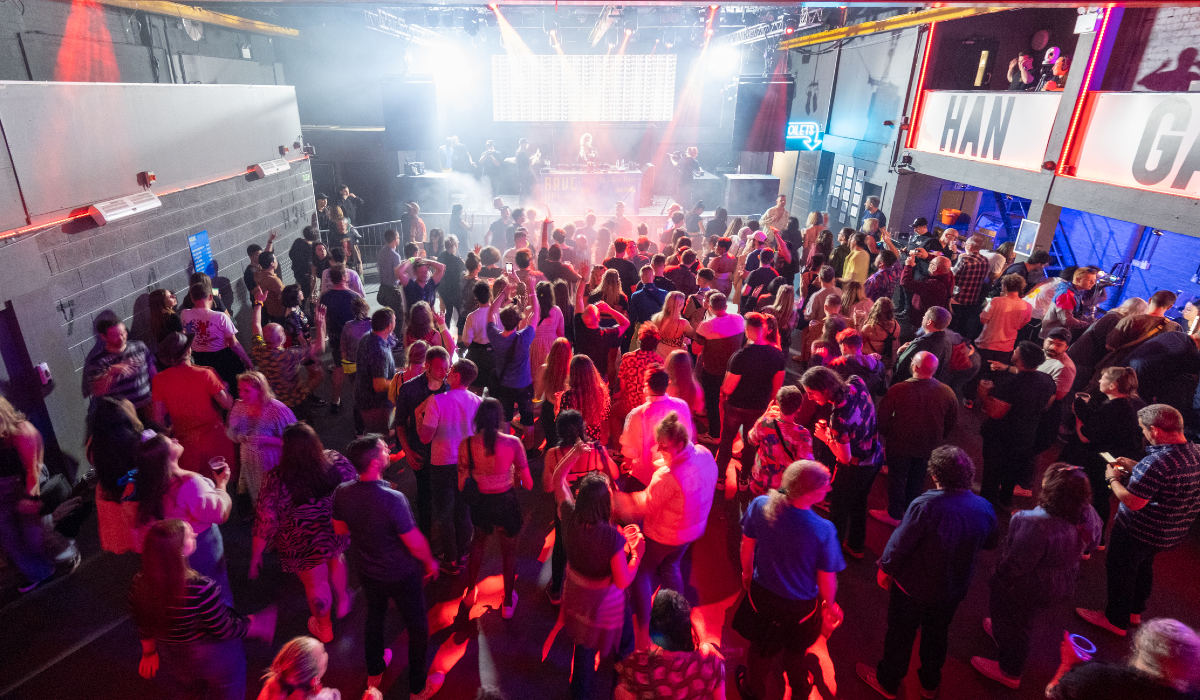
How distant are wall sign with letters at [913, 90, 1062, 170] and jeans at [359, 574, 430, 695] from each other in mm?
8554

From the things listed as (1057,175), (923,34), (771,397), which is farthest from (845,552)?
(923,34)

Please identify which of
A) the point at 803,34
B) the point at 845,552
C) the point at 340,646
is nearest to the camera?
the point at 340,646

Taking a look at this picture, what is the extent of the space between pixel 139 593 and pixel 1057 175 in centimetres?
918

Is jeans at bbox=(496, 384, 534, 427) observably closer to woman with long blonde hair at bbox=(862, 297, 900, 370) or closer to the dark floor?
the dark floor

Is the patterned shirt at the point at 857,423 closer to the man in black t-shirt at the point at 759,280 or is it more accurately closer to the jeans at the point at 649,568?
the jeans at the point at 649,568

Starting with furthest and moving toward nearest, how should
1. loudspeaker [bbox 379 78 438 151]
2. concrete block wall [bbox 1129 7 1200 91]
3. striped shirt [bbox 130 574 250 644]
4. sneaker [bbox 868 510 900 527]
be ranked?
loudspeaker [bbox 379 78 438 151] → concrete block wall [bbox 1129 7 1200 91] → sneaker [bbox 868 510 900 527] → striped shirt [bbox 130 574 250 644]

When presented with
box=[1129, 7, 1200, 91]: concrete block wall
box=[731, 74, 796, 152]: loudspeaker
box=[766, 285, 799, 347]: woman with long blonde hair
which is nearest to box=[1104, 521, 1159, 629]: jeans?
box=[766, 285, 799, 347]: woman with long blonde hair

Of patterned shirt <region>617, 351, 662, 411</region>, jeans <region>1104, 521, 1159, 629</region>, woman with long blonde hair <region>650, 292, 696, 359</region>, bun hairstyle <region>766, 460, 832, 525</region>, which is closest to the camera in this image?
bun hairstyle <region>766, 460, 832, 525</region>

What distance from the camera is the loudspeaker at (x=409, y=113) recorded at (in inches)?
475

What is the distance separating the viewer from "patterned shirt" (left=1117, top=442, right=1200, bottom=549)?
298cm

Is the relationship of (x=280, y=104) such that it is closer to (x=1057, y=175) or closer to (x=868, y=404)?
(x=868, y=404)

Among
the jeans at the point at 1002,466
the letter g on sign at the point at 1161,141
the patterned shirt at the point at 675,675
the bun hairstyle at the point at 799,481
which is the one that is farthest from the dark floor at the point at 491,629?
the letter g on sign at the point at 1161,141

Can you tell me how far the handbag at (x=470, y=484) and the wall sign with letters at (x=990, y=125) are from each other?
26.1 feet

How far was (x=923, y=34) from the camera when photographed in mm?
9578
